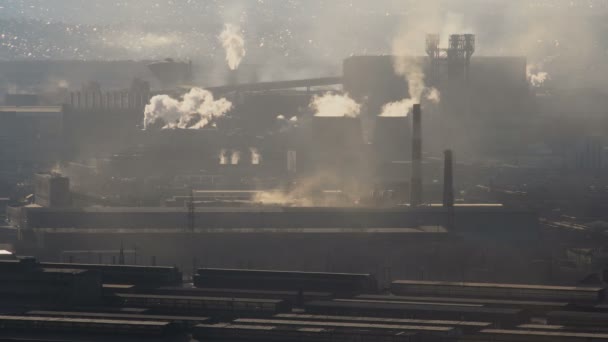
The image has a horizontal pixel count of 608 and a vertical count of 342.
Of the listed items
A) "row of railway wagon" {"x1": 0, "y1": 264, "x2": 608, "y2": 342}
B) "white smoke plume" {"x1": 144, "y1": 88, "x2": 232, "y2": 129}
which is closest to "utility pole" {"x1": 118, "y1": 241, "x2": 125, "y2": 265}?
"row of railway wagon" {"x1": 0, "y1": 264, "x2": 608, "y2": 342}

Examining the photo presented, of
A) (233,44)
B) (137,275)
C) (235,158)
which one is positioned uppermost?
(233,44)

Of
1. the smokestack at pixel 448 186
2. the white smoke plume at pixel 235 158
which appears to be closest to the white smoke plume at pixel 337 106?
the white smoke plume at pixel 235 158

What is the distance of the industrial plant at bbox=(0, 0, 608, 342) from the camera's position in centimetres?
3828

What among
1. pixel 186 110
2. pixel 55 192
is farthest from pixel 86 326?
pixel 186 110

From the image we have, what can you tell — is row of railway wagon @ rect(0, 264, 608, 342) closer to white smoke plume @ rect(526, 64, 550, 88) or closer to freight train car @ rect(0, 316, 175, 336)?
freight train car @ rect(0, 316, 175, 336)

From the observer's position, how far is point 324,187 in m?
77.7

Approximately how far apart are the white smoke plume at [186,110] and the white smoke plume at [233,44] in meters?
25.9

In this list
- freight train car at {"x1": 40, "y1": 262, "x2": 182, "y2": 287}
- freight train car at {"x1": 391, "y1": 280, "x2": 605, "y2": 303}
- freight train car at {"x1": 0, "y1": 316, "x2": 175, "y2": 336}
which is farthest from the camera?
freight train car at {"x1": 40, "y1": 262, "x2": 182, "y2": 287}

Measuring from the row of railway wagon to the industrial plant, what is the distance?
2.7 inches

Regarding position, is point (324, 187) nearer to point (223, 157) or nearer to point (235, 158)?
point (235, 158)

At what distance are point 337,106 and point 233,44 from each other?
43.7 metres

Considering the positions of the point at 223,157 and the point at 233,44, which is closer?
the point at 223,157

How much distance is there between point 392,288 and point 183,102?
6397 cm

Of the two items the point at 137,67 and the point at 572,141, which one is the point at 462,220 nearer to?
the point at 572,141
